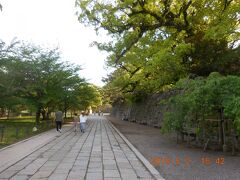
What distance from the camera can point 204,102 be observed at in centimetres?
1302

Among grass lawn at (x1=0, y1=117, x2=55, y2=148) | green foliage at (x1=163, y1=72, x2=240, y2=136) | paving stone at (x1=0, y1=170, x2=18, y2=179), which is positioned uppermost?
green foliage at (x1=163, y1=72, x2=240, y2=136)

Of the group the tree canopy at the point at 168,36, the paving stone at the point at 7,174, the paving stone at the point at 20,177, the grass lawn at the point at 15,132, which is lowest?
the paving stone at the point at 20,177

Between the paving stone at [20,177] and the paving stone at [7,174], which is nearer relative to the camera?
the paving stone at [20,177]

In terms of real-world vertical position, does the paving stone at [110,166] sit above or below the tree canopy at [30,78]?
below

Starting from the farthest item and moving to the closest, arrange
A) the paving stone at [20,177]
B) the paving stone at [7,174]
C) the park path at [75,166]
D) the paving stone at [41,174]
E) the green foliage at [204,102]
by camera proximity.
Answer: the green foliage at [204,102] < the park path at [75,166] < the paving stone at [7,174] < the paving stone at [41,174] < the paving stone at [20,177]

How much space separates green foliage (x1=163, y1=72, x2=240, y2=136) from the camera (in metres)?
12.1

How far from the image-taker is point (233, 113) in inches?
460

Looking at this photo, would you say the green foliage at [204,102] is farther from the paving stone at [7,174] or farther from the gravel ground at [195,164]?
the paving stone at [7,174]

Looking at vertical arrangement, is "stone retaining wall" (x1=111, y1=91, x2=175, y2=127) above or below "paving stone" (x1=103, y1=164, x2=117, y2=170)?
above

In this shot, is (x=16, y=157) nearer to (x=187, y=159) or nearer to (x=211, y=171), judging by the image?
Answer: (x=187, y=159)

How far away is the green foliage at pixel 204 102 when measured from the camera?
12135mm

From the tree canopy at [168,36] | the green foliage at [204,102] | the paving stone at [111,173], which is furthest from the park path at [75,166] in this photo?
the tree canopy at [168,36]

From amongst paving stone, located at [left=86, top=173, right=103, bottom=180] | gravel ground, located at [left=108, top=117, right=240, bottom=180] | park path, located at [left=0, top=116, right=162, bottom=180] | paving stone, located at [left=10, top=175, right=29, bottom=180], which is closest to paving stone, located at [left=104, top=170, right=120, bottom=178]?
park path, located at [left=0, top=116, right=162, bottom=180]

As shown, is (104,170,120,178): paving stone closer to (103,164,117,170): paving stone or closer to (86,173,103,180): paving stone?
(86,173,103,180): paving stone
